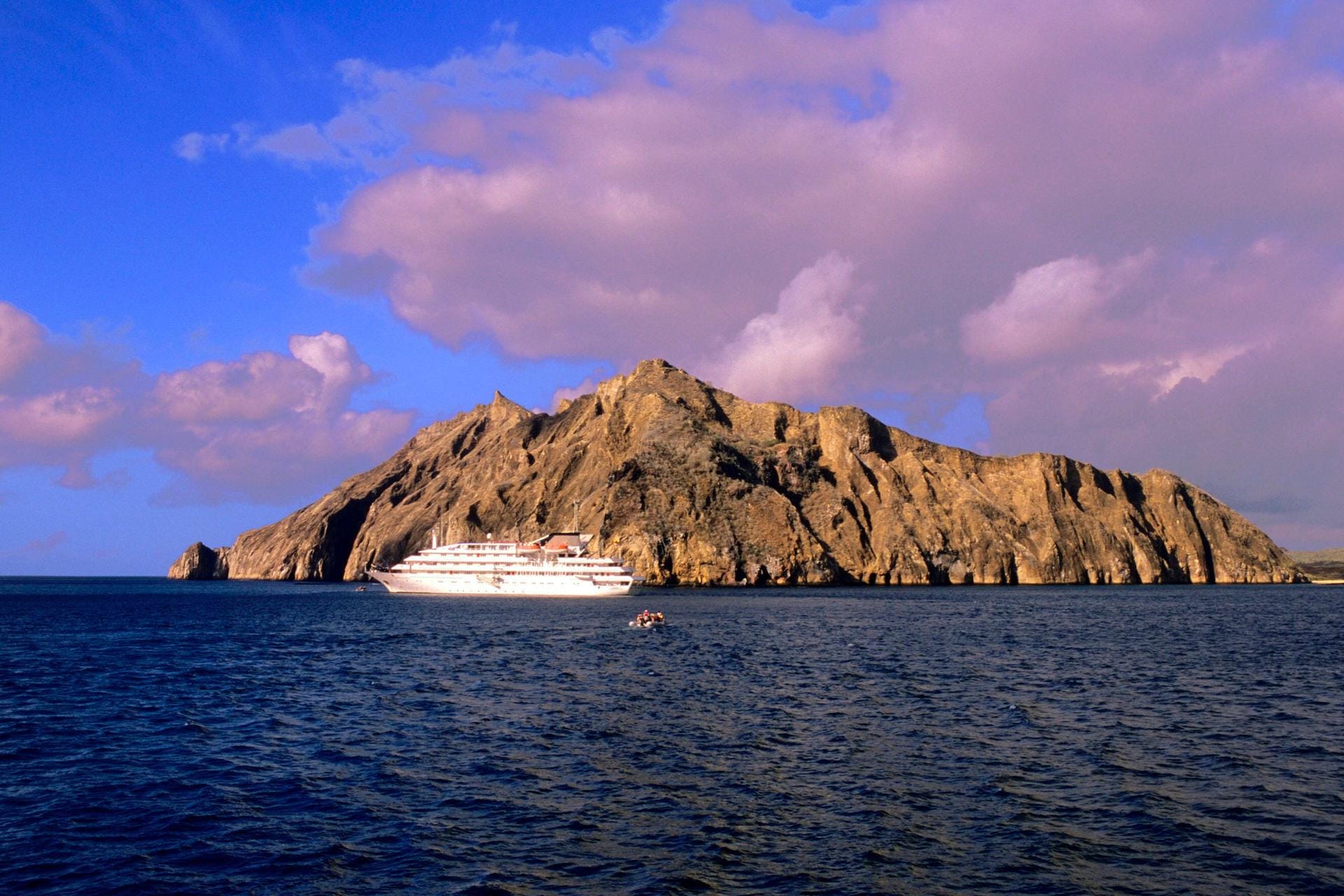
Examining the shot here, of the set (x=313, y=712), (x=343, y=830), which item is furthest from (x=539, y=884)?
(x=313, y=712)

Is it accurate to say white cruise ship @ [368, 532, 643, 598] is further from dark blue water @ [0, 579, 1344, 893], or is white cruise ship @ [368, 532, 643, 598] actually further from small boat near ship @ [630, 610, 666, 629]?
dark blue water @ [0, 579, 1344, 893]

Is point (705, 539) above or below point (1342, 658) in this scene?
above

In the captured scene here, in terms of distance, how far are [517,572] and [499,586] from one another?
17.6 feet

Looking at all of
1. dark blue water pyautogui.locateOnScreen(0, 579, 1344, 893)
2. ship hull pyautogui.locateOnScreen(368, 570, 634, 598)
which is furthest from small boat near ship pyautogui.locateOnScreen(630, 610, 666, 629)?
ship hull pyautogui.locateOnScreen(368, 570, 634, 598)

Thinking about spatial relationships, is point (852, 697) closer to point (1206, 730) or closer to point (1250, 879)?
point (1206, 730)

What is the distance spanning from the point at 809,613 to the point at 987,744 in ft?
232

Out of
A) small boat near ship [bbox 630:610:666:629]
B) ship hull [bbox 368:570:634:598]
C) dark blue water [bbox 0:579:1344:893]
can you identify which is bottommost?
dark blue water [bbox 0:579:1344:893]

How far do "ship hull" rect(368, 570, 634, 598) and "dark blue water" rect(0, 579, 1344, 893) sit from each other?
282ft

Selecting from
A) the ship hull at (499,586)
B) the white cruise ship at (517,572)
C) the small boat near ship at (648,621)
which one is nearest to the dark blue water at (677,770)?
the small boat near ship at (648,621)

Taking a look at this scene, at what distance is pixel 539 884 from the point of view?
803 inches

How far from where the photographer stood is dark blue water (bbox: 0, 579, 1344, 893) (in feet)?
71.0

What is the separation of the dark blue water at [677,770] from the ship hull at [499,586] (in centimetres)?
8603

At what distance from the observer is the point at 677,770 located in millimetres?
30875

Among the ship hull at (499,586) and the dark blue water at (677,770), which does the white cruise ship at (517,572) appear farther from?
the dark blue water at (677,770)
